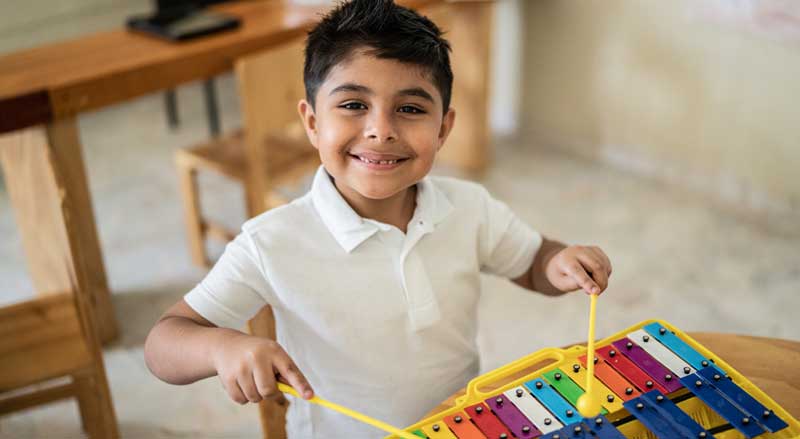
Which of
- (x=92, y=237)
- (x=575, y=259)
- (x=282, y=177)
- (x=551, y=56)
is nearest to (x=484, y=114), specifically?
(x=551, y=56)

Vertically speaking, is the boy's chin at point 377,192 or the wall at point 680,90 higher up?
the boy's chin at point 377,192

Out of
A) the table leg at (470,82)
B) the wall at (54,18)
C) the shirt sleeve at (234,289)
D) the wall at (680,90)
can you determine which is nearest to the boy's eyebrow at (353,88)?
the shirt sleeve at (234,289)

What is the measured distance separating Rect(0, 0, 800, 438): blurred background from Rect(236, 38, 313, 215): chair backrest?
1.83ft

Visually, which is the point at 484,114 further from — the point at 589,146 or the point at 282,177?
the point at 282,177

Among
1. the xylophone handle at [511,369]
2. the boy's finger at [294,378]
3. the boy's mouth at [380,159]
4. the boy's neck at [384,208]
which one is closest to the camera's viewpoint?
the boy's finger at [294,378]

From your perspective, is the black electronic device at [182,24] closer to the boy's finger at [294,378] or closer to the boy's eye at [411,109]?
the boy's eye at [411,109]

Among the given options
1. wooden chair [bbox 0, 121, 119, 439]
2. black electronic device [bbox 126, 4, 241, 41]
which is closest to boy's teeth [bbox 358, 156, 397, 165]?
wooden chair [bbox 0, 121, 119, 439]

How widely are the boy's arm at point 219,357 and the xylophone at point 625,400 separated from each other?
0.59ft

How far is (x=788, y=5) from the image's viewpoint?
2717mm

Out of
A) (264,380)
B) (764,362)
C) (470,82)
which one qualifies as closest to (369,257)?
(264,380)

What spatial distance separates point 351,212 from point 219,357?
12.3 inches

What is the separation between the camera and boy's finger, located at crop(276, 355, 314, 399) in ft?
3.04

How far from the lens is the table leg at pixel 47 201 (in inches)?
78.2

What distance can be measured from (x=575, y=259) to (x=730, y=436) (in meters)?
0.34
